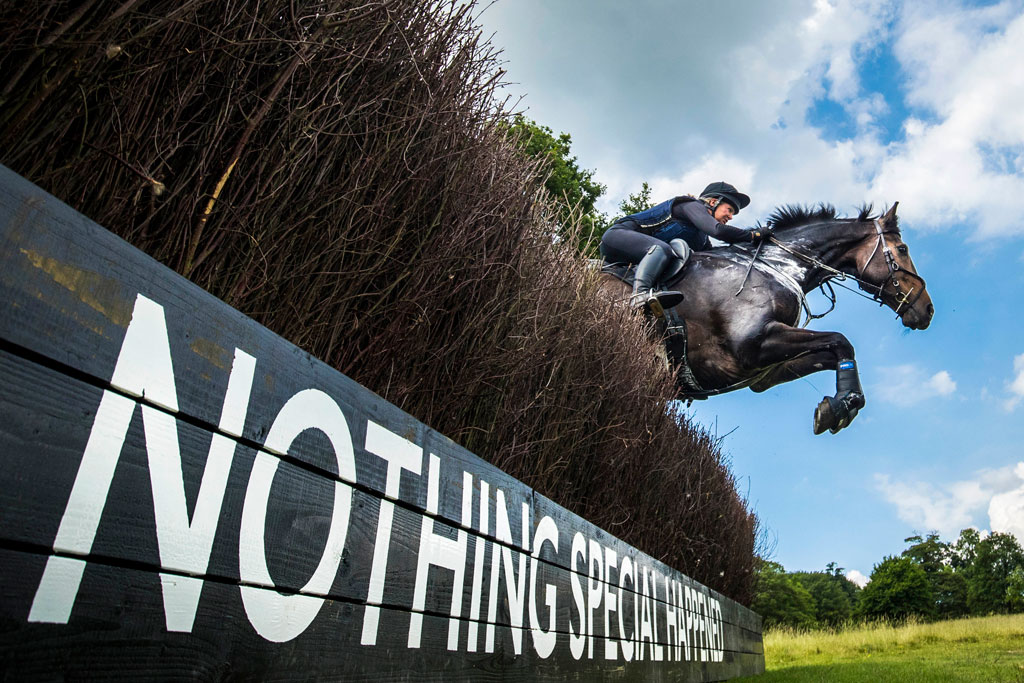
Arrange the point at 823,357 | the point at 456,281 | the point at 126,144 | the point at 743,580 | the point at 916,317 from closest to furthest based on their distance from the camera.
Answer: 1. the point at 126,144
2. the point at 456,281
3. the point at 823,357
4. the point at 916,317
5. the point at 743,580

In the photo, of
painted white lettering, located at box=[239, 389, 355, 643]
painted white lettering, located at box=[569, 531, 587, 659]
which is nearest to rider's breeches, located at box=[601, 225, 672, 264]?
painted white lettering, located at box=[569, 531, 587, 659]

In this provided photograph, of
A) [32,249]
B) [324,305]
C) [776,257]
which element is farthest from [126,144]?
[776,257]

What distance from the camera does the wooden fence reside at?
991 mm

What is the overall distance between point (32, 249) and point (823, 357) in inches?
273

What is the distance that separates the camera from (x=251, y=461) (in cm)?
138

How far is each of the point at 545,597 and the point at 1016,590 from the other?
3472cm

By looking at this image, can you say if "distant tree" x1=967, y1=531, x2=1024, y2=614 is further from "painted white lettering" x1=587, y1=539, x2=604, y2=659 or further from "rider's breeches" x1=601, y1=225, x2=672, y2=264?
"painted white lettering" x1=587, y1=539, x2=604, y2=659

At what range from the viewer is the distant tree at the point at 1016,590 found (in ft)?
88.8

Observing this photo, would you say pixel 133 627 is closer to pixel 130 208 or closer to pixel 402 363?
pixel 130 208

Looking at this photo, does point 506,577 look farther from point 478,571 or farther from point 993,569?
point 993,569

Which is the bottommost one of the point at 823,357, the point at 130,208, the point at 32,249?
the point at 32,249

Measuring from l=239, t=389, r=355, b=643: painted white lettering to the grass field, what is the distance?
578cm

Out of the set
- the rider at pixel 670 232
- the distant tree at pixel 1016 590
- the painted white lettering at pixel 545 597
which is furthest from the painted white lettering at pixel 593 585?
the distant tree at pixel 1016 590

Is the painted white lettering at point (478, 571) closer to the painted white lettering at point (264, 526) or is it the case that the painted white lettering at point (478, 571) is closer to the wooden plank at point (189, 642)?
the wooden plank at point (189, 642)
